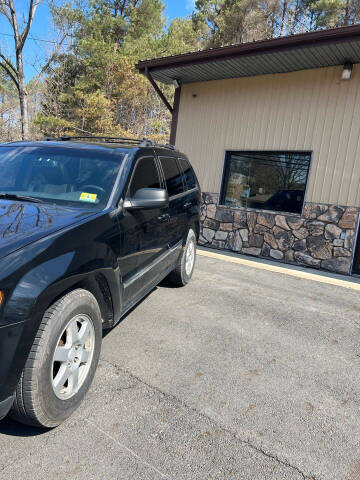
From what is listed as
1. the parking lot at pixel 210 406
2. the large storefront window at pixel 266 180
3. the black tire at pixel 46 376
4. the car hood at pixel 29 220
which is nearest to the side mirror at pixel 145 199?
the car hood at pixel 29 220

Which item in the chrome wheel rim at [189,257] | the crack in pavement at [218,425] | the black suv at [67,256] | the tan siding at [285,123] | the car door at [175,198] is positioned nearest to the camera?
the black suv at [67,256]

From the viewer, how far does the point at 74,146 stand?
10.6ft

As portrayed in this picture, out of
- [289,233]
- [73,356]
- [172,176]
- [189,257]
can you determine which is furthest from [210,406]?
[289,233]

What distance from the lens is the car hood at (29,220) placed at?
1833 millimetres

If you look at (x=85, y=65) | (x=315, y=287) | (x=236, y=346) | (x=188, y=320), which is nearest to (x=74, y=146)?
(x=188, y=320)

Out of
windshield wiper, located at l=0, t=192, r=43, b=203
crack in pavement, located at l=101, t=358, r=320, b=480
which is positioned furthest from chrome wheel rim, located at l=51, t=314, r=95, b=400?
windshield wiper, located at l=0, t=192, r=43, b=203

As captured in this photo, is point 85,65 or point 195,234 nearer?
point 195,234

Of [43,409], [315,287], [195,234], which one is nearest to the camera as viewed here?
[43,409]

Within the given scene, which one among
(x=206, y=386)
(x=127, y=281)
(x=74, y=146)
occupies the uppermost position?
(x=74, y=146)

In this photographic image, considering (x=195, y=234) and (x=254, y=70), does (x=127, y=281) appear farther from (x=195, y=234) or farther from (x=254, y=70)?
(x=254, y=70)

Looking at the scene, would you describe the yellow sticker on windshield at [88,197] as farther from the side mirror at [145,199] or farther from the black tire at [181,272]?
the black tire at [181,272]

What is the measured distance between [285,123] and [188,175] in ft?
12.2

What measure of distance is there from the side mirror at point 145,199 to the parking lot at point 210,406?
1.34 meters

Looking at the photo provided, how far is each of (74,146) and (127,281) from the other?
1436 millimetres
